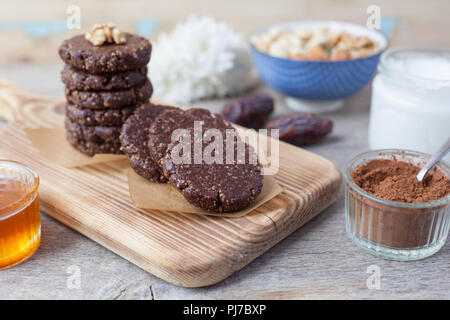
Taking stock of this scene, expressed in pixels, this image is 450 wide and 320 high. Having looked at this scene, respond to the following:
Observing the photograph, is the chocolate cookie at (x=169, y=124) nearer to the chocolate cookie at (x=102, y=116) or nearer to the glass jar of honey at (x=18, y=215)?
the chocolate cookie at (x=102, y=116)

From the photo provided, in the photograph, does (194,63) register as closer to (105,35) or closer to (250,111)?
(250,111)

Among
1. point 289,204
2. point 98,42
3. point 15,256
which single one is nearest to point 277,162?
point 289,204

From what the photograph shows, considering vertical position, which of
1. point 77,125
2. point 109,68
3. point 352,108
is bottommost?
point 352,108

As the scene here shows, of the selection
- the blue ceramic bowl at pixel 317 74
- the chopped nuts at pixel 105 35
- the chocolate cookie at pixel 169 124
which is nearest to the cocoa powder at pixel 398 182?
the chocolate cookie at pixel 169 124

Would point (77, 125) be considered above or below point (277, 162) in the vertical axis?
Result: above

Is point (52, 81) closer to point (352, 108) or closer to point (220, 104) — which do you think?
point (220, 104)

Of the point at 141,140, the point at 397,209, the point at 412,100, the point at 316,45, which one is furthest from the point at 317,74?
the point at 397,209

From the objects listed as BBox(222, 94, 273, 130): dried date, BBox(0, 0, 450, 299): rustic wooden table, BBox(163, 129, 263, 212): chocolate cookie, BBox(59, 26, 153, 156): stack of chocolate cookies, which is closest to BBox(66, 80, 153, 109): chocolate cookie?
BBox(59, 26, 153, 156): stack of chocolate cookies
